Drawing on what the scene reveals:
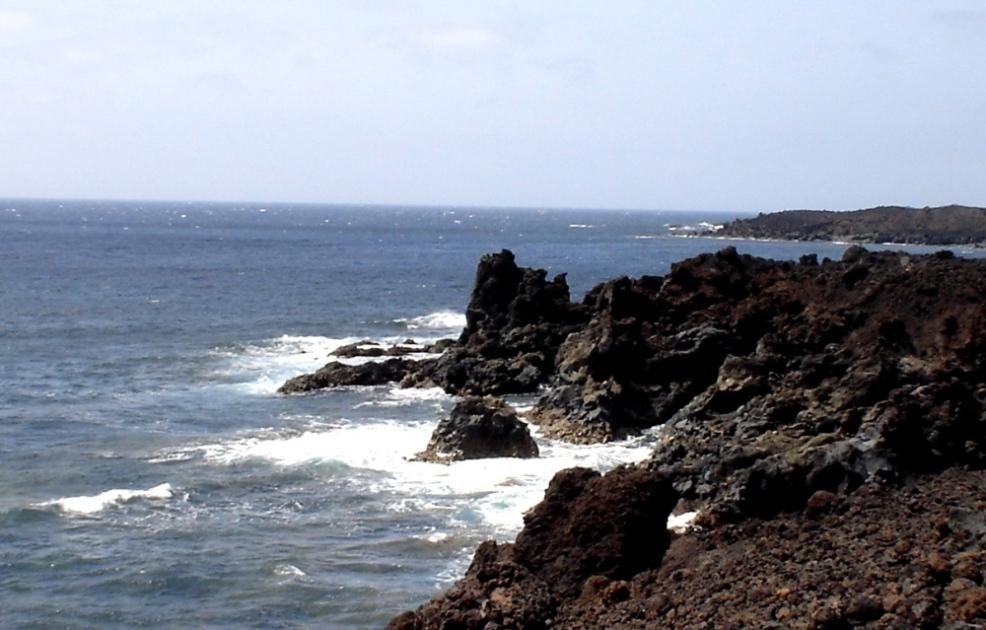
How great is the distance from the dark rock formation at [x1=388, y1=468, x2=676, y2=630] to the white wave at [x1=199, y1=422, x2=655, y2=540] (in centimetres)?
558

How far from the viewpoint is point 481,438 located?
36.1 meters

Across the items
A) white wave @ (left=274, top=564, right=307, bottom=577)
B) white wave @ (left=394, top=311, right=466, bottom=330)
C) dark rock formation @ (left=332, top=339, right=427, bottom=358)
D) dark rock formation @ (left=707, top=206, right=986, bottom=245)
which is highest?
dark rock formation @ (left=707, top=206, right=986, bottom=245)

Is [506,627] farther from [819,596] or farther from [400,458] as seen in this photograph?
[400,458]

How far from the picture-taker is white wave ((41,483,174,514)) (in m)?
31.7

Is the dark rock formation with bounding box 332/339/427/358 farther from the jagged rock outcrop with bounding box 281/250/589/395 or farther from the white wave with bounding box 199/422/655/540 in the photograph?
the white wave with bounding box 199/422/655/540

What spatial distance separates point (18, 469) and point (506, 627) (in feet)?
71.5

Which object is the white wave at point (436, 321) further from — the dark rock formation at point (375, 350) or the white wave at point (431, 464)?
the white wave at point (431, 464)

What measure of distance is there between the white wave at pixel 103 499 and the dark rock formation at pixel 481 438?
788cm

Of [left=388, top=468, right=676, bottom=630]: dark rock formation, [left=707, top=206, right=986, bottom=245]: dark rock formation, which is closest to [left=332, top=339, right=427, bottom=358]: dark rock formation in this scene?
[left=388, top=468, right=676, bottom=630]: dark rock formation

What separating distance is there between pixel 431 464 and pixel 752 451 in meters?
11.7

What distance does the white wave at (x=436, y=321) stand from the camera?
73887 millimetres

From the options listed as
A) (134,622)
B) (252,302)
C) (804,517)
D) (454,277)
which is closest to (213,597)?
(134,622)

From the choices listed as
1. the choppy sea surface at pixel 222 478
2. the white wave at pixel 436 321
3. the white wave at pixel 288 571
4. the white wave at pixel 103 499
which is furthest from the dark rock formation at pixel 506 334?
the white wave at pixel 288 571

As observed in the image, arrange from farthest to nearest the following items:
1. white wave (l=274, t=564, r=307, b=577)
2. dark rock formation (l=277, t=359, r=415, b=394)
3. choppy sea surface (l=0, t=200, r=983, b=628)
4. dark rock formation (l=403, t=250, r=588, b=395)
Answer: dark rock formation (l=277, t=359, r=415, b=394), dark rock formation (l=403, t=250, r=588, b=395), white wave (l=274, t=564, r=307, b=577), choppy sea surface (l=0, t=200, r=983, b=628)
